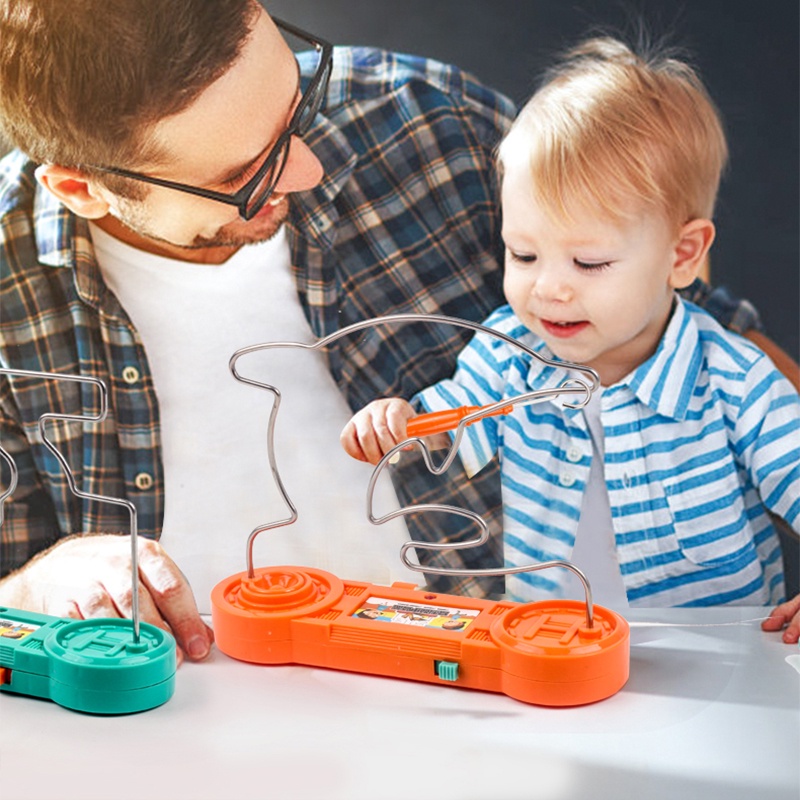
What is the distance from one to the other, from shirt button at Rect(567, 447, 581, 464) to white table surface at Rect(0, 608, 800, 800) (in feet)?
0.51

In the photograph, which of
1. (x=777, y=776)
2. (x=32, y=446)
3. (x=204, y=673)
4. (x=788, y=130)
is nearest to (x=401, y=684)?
(x=204, y=673)

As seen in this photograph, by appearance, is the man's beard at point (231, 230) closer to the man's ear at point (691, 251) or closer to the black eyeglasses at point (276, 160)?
the black eyeglasses at point (276, 160)

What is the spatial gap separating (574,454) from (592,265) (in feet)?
0.53

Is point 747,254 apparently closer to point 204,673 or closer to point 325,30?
point 325,30

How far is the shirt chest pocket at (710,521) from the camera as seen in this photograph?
3.26 feet

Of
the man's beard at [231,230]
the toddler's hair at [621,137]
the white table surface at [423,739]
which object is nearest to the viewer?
the white table surface at [423,739]

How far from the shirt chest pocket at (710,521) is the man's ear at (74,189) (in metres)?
0.54

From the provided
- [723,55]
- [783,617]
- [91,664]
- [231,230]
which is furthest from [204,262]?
[783,617]

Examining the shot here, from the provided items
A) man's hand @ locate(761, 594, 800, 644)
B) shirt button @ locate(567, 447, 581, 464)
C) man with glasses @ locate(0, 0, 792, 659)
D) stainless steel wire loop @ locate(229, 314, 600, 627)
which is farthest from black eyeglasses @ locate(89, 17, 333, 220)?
man's hand @ locate(761, 594, 800, 644)

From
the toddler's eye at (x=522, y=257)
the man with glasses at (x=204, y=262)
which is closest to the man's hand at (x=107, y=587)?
the man with glasses at (x=204, y=262)

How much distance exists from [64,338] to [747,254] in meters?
0.59

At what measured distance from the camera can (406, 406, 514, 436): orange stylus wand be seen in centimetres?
97

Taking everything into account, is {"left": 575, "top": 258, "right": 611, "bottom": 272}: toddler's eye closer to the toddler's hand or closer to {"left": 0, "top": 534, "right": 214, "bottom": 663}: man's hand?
the toddler's hand

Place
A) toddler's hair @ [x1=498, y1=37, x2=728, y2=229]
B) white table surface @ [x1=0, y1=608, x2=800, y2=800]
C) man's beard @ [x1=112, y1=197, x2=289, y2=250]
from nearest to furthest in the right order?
white table surface @ [x1=0, y1=608, x2=800, y2=800] < toddler's hair @ [x1=498, y1=37, x2=728, y2=229] < man's beard @ [x1=112, y1=197, x2=289, y2=250]
